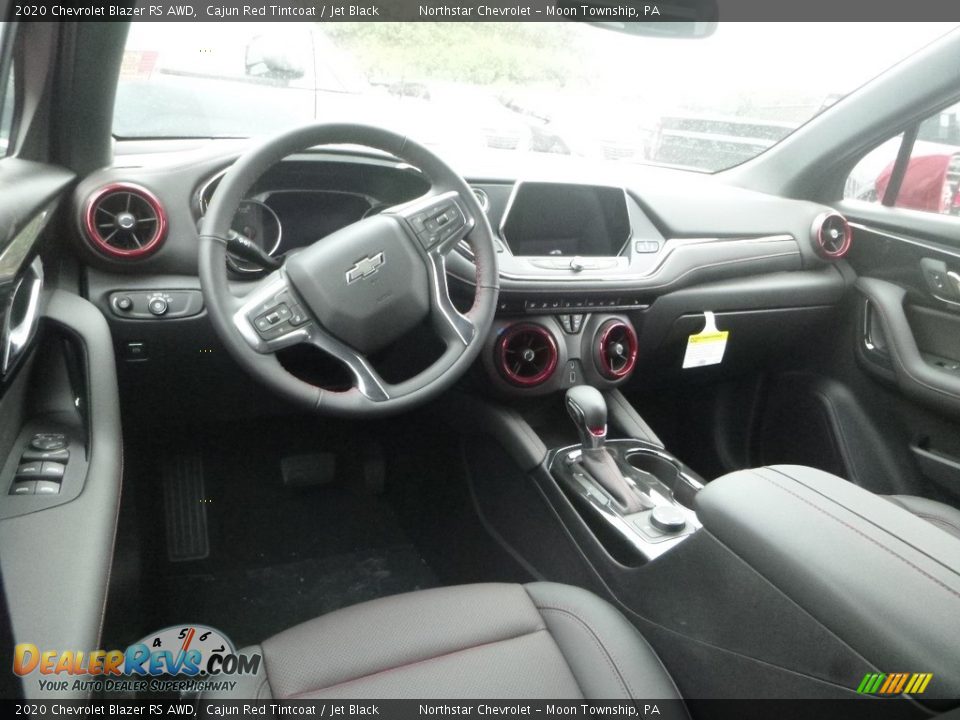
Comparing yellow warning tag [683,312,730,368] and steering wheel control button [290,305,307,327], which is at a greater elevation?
steering wheel control button [290,305,307,327]

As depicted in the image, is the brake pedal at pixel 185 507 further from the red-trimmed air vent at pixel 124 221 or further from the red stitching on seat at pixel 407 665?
the red stitching on seat at pixel 407 665

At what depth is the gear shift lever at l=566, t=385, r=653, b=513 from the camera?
1.85 m

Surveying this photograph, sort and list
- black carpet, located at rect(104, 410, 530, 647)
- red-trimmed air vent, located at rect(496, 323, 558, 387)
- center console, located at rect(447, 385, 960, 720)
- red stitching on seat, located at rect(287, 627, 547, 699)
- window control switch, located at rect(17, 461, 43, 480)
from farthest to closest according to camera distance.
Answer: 1. black carpet, located at rect(104, 410, 530, 647)
2. red-trimmed air vent, located at rect(496, 323, 558, 387)
3. window control switch, located at rect(17, 461, 43, 480)
4. red stitching on seat, located at rect(287, 627, 547, 699)
5. center console, located at rect(447, 385, 960, 720)

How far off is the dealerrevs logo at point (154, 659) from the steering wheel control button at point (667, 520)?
0.86 m

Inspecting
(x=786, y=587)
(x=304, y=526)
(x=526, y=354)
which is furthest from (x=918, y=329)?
(x=304, y=526)

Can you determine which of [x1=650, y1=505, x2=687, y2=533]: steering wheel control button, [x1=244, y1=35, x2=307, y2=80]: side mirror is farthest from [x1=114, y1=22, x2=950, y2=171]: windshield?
[x1=650, y1=505, x2=687, y2=533]: steering wheel control button

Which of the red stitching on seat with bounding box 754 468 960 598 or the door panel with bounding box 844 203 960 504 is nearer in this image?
the red stitching on seat with bounding box 754 468 960 598

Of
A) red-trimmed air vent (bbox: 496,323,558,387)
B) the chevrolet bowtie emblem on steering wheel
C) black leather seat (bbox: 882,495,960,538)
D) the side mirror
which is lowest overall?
black leather seat (bbox: 882,495,960,538)

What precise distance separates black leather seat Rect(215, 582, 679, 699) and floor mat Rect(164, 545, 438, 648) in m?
1.02

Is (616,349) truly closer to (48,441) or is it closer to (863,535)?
(863,535)

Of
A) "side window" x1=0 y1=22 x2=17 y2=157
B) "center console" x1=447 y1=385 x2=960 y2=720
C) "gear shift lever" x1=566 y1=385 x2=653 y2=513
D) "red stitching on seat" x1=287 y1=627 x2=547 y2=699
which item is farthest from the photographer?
"gear shift lever" x1=566 y1=385 x2=653 y2=513

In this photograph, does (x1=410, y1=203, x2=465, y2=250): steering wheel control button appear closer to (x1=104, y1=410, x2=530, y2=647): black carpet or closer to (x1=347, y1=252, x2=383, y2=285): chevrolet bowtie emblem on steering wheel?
(x1=347, y1=252, x2=383, y2=285): chevrolet bowtie emblem on steering wheel

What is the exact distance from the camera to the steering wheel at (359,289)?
144 cm

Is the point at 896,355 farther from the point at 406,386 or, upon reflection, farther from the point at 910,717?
the point at 910,717
